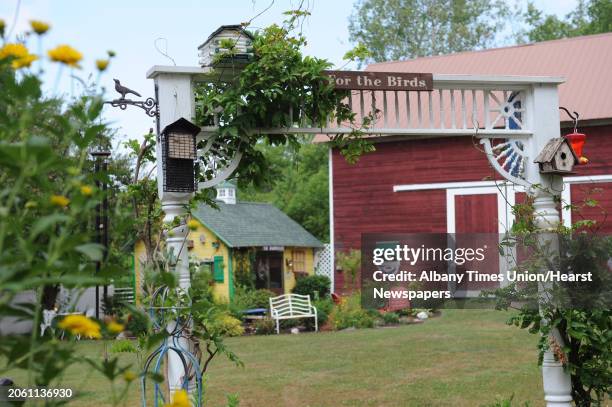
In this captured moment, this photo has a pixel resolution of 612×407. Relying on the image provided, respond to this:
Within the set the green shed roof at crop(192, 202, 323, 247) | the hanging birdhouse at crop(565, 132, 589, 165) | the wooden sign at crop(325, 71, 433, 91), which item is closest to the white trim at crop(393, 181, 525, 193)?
the green shed roof at crop(192, 202, 323, 247)

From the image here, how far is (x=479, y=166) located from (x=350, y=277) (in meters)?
3.59

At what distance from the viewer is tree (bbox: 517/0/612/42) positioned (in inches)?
974

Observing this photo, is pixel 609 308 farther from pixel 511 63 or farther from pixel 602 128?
pixel 511 63

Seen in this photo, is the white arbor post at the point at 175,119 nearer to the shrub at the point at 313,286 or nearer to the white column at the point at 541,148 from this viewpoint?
the white column at the point at 541,148

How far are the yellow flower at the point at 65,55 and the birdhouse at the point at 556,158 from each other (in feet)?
15.2

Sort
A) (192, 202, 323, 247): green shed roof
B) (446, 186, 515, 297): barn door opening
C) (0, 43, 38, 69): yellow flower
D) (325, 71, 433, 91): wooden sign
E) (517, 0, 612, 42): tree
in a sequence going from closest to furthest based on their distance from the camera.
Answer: (0, 43, 38, 69): yellow flower
(325, 71, 433, 91): wooden sign
(446, 186, 515, 297): barn door opening
(192, 202, 323, 247): green shed roof
(517, 0, 612, 42): tree

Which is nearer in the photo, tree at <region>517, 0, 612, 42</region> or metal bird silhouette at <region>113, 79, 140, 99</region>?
metal bird silhouette at <region>113, 79, 140, 99</region>

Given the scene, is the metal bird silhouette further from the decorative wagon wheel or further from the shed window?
the shed window

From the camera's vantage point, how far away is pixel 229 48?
17.3 feet

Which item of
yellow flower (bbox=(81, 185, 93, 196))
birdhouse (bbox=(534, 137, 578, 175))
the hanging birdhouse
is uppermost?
the hanging birdhouse

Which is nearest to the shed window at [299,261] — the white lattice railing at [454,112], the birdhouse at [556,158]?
the white lattice railing at [454,112]

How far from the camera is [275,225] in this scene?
22.0 meters

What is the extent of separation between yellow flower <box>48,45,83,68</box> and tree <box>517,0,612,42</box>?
25.4 meters

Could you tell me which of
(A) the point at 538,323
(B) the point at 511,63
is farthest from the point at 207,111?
(B) the point at 511,63
